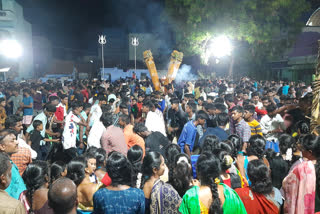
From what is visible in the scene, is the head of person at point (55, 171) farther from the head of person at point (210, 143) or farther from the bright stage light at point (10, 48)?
the bright stage light at point (10, 48)

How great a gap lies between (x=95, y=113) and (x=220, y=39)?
17792 mm

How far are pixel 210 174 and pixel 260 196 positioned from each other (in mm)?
679

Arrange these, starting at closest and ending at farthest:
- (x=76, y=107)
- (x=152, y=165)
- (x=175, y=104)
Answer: (x=152, y=165) → (x=76, y=107) → (x=175, y=104)

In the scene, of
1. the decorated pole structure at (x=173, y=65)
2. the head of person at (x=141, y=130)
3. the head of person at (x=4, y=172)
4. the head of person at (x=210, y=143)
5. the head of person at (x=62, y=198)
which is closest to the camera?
the head of person at (x=62, y=198)

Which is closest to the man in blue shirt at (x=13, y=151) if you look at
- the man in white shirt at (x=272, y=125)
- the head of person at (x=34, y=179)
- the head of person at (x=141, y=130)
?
the head of person at (x=34, y=179)

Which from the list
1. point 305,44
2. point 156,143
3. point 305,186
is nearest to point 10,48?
point 156,143

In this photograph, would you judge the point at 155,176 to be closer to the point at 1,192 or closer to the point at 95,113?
the point at 1,192

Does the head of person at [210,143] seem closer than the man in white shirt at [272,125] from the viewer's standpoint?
Yes

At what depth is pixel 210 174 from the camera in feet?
9.22

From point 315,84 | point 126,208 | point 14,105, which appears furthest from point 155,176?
point 14,105

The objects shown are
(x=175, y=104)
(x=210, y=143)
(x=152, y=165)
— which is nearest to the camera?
(x=152, y=165)

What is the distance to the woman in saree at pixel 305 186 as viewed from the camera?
2885 millimetres

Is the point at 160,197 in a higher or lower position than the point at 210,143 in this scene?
lower

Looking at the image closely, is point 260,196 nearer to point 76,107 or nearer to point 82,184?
point 82,184
